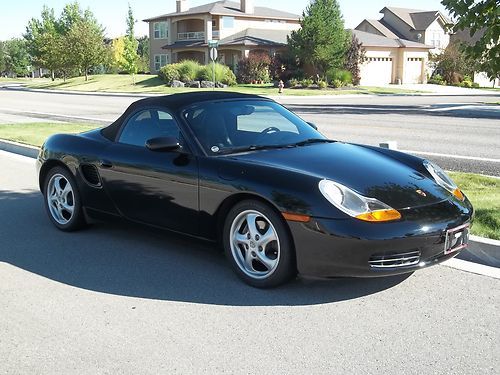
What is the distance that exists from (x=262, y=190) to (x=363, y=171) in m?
0.80

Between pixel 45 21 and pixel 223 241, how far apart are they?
246 feet

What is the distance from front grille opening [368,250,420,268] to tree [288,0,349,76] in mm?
45232

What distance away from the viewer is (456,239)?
426cm

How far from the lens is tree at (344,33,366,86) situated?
53.0 meters

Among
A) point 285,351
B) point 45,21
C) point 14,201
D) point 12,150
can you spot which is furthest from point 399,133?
point 45,21

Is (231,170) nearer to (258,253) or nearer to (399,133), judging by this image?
(258,253)

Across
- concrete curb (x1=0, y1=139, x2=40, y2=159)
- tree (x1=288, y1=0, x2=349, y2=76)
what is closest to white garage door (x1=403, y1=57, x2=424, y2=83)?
tree (x1=288, y1=0, x2=349, y2=76)

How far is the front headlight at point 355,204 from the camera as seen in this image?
3.99 meters

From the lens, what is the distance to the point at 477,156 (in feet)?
36.3

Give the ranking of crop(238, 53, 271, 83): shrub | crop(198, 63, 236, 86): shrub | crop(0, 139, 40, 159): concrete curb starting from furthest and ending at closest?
1. crop(238, 53, 271, 83): shrub
2. crop(198, 63, 236, 86): shrub
3. crop(0, 139, 40, 159): concrete curb

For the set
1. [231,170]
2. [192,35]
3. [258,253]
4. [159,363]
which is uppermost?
[192,35]

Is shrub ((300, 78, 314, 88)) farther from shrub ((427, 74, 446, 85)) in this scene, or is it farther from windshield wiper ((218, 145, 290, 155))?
windshield wiper ((218, 145, 290, 155))

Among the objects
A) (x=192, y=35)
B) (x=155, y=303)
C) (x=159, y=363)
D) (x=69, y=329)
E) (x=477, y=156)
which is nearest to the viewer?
(x=159, y=363)

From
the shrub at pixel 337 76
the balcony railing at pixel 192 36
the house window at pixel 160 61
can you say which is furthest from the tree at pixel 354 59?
the house window at pixel 160 61
